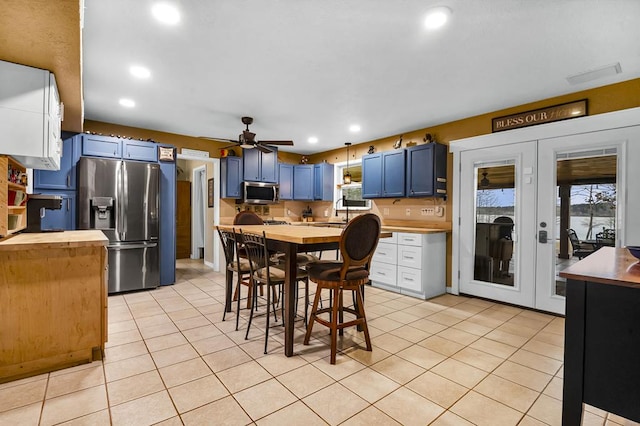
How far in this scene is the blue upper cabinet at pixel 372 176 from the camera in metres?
5.09

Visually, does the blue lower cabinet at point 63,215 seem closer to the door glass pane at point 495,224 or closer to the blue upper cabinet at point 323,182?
the blue upper cabinet at point 323,182

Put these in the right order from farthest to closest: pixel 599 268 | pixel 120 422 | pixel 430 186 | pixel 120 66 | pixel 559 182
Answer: pixel 430 186 → pixel 559 182 → pixel 120 66 → pixel 120 422 → pixel 599 268

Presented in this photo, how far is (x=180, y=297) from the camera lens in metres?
4.03

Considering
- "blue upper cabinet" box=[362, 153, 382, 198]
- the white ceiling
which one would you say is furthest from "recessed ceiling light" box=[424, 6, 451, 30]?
"blue upper cabinet" box=[362, 153, 382, 198]

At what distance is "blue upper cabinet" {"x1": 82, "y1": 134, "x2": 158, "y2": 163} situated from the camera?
13.4 feet

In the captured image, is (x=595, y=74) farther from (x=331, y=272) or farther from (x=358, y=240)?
(x=331, y=272)

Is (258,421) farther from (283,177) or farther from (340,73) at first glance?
(283,177)

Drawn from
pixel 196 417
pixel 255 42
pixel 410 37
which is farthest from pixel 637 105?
pixel 196 417

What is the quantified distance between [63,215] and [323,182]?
164 inches

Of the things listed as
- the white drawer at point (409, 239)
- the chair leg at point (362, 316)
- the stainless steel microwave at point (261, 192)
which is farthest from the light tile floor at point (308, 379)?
the stainless steel microwave at point (261, 192)

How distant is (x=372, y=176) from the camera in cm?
521

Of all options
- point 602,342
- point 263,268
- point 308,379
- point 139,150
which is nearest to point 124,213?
point 139,150

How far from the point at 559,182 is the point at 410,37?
252cm

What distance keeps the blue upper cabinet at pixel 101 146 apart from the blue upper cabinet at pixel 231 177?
1662 mm
